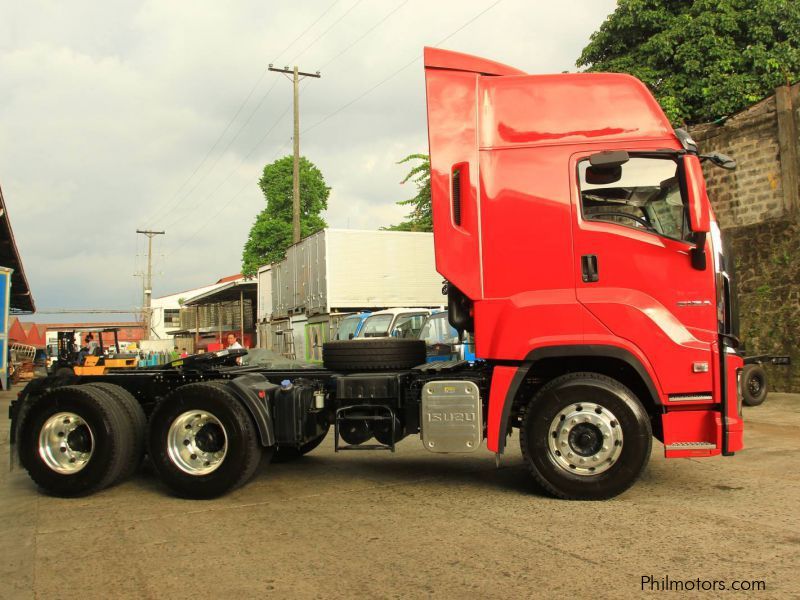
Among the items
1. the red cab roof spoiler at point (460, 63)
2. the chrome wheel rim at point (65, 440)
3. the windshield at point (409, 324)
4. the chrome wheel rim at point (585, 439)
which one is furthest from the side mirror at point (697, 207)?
the windshield at point (409, 324)

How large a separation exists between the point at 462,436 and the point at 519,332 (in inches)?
38.4

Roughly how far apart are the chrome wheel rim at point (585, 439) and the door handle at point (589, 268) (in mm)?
972

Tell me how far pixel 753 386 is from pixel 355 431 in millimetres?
8300

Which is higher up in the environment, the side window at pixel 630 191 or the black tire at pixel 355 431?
the side window at pixel 630 191

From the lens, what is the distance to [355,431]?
6.48 m

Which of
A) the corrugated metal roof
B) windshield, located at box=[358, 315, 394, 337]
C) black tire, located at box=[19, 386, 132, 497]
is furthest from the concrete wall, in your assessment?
the corrugated metal roof

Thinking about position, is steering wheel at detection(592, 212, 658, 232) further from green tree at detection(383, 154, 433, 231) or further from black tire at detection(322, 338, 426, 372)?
green tree at detection(383, 154, 433, 231)

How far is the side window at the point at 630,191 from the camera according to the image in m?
5.64

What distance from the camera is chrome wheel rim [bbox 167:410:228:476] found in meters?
6.17

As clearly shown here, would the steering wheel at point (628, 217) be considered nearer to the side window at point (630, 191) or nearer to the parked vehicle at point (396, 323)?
the side window at point (630, 191)

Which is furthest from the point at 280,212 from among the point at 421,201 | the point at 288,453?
the point at 288,453

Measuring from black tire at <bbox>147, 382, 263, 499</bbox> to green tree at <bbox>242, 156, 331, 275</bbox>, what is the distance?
43.4 metres

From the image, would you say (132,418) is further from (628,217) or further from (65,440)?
(628,217)

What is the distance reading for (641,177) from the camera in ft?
18.8
